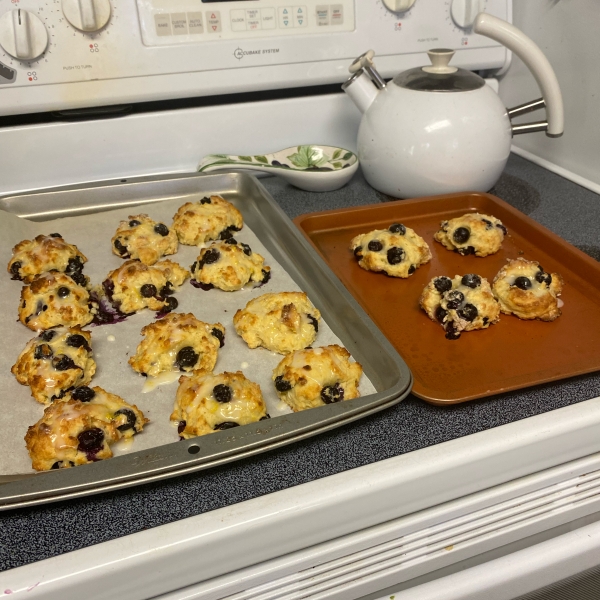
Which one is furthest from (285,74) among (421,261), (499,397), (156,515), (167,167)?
(156,515)

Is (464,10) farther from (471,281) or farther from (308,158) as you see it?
(471,281)

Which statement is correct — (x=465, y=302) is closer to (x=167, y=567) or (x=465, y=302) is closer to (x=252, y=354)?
(x=252, y=354)

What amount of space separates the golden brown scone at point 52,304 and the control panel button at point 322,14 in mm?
785

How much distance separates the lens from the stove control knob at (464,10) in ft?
4.37

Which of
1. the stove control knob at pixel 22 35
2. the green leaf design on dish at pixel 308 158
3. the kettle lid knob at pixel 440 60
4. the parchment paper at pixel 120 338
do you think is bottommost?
the parchment paper at pixel 120 338

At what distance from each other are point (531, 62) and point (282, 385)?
2.88 ft

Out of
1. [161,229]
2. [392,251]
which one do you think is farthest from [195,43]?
[392,251]

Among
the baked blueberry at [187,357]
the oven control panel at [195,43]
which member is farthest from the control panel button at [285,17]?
the baked blueberry at [187,357]

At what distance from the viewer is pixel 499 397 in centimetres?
76

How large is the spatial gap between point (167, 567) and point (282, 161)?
3.27 ft

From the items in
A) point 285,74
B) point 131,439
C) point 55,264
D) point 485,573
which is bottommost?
point 485,573

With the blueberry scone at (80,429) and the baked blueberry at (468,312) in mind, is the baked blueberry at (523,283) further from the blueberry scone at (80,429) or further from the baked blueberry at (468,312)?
the blueberry scone at (80,429)

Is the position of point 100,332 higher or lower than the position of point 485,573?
higher

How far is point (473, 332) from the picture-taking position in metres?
0.93
